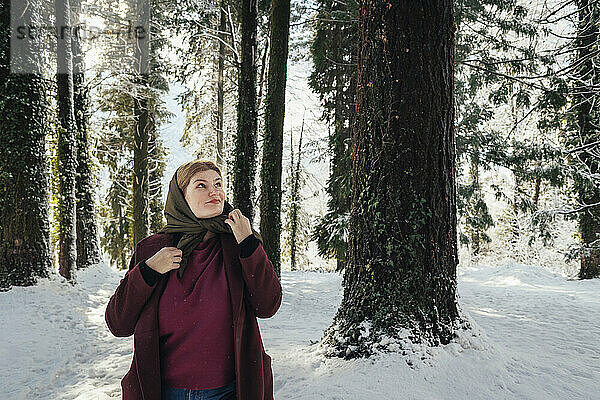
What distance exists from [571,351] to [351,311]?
2.89 metres

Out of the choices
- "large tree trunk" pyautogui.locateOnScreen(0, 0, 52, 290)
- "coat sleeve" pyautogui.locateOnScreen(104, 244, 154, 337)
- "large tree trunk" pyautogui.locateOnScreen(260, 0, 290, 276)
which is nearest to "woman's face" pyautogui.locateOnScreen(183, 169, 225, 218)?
"coat sleeve" pyautogui.locateOnScreen(104, 244, 154, 337)

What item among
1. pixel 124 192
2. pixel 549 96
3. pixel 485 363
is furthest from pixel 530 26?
pixel 124 192

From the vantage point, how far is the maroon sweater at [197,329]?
2277 millimetres

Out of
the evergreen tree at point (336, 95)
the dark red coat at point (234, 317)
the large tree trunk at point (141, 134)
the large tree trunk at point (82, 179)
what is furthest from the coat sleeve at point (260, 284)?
the large tree trunk at point (141, 134)

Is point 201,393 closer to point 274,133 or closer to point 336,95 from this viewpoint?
point 274,133

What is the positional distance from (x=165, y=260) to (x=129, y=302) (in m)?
0.29

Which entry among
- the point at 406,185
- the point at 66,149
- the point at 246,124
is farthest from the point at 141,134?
the point at 406,185

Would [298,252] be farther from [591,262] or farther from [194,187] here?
[194,187]

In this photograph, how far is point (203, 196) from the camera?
2.46 meters

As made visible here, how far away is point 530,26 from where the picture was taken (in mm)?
13719

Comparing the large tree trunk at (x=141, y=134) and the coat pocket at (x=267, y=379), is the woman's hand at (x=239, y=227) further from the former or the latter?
the large tree trunk at (x=141, y=134)

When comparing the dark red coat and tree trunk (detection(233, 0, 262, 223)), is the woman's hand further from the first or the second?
tree trunk (detection(233, 0, 262, 223))

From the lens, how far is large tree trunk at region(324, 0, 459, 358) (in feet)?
13.1

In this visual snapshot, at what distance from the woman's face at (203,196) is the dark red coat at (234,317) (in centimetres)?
18
